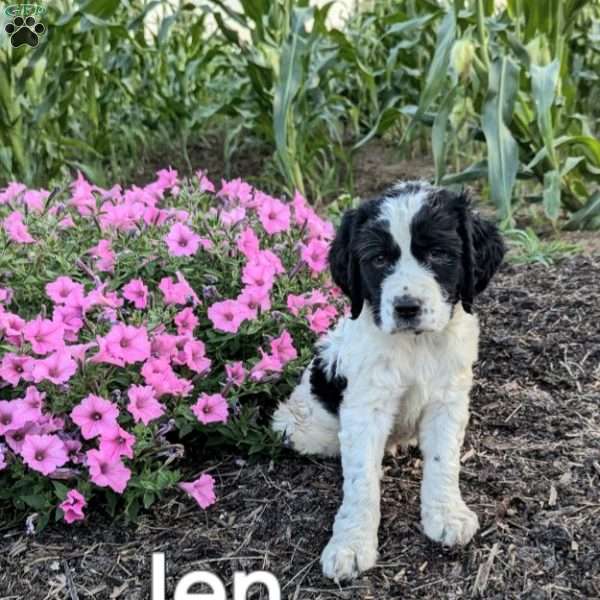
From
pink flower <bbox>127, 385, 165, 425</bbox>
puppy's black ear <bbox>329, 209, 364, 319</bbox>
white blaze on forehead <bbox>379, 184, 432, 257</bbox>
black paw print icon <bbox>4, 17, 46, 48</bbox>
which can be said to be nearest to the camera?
white blaze on forehead <bbox>379, 184, 432, 257</bbox>

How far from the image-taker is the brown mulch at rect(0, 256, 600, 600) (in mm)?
2822

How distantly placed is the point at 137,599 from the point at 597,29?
5781 millimetres

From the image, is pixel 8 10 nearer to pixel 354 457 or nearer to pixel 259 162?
pixel 259 162

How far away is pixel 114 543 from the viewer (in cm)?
310

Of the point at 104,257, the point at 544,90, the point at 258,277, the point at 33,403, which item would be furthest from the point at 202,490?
the point at 544,90

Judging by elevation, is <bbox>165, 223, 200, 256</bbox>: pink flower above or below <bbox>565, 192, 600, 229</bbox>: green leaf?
above

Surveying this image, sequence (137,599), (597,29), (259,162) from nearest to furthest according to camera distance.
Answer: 1. (137,599)
2. (597,29)
3. (259,162)

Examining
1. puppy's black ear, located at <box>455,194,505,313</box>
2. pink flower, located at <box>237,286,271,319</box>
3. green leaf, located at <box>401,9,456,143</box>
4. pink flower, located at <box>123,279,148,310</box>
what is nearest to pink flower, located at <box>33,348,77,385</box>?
pink flower, located at <box>123,279,148,310</box>

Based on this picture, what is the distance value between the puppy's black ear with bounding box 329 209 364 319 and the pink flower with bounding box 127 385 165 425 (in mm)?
774

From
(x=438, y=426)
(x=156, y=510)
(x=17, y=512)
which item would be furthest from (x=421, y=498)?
(x=17, y=512)

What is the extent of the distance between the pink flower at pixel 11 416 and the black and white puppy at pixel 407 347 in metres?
1.12

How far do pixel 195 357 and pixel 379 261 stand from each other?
33.7 inches

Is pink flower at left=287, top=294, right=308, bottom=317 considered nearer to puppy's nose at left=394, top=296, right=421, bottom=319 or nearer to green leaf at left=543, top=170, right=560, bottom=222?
puppy's nose at left=394, top=296, right=421, bottom=319

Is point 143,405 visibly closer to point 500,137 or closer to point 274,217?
point 274,217
